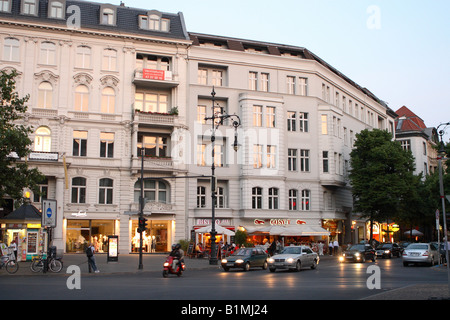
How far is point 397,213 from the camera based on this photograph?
55188 millimetres

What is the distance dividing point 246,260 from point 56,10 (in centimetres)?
2958

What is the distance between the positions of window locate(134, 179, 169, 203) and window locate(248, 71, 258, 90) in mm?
13554

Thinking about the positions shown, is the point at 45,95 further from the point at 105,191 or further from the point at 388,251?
the point at 388,251

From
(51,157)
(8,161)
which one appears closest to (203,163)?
(51,157)

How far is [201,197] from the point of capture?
4909cm

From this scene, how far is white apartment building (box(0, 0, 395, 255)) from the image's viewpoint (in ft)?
145

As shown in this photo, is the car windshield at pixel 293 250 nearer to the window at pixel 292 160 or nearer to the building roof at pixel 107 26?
the window at pixel 292 160

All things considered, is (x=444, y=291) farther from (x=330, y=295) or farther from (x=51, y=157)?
(x=51, y=157)

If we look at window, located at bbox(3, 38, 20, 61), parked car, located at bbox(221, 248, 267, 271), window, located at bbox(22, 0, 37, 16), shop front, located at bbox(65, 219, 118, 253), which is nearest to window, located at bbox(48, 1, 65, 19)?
window, located at bbox(22, 0, 37, 16)

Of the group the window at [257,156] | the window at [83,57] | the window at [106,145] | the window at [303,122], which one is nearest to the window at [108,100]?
the window at [106,145]

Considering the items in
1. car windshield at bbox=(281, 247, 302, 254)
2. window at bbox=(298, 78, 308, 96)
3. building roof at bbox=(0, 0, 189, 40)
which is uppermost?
building roof at bbox=(0, 0, 189, 40)

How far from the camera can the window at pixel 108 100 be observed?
4625 cm

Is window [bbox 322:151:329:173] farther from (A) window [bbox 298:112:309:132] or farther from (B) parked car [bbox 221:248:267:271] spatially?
(B) parked car [bbox 221:248:267:271]
